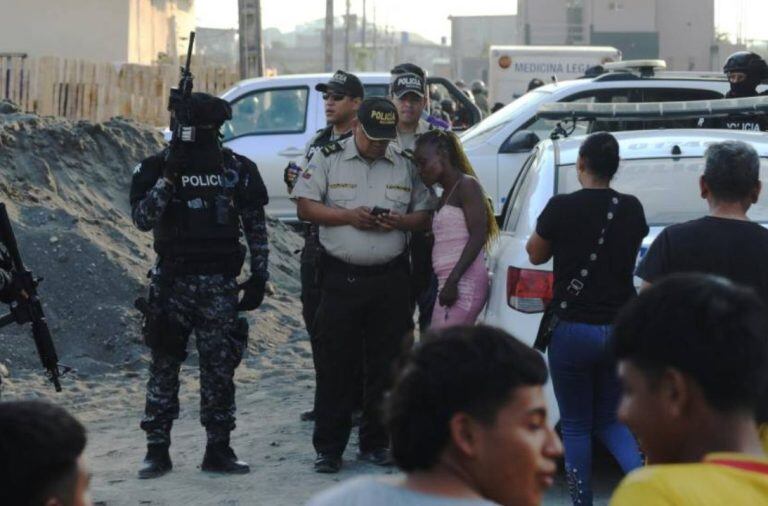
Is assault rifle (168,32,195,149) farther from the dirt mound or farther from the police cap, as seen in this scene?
the dirt mound

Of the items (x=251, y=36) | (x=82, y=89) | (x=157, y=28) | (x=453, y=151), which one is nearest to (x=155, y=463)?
(x=453, y=151)

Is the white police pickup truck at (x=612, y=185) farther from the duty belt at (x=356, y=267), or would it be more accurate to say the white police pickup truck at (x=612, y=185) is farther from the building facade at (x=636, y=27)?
the building facade at (x=636, y=27)

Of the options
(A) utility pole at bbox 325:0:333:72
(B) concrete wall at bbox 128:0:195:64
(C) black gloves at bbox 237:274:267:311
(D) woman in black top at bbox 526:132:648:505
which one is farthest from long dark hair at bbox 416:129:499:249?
(A) utility pole at bbox 325:0:333:72

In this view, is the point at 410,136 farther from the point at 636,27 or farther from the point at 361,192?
the point at 636,27

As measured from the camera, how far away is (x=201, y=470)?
24.8 ft

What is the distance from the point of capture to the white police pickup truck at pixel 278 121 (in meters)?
15.9

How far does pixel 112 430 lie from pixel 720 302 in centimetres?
686

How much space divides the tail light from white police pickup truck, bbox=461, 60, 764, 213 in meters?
5.60

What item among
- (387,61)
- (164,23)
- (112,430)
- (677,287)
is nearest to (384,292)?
(112,430)

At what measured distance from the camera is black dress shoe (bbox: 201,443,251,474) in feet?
24.5

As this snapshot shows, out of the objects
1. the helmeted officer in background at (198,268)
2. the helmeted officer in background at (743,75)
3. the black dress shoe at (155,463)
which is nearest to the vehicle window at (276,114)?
the helmeted officer in background at (743,75)

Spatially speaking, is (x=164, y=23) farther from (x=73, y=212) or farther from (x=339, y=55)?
(x=339, y=55)

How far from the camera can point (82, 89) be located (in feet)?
87.6

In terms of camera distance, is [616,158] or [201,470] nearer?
[616,158]
